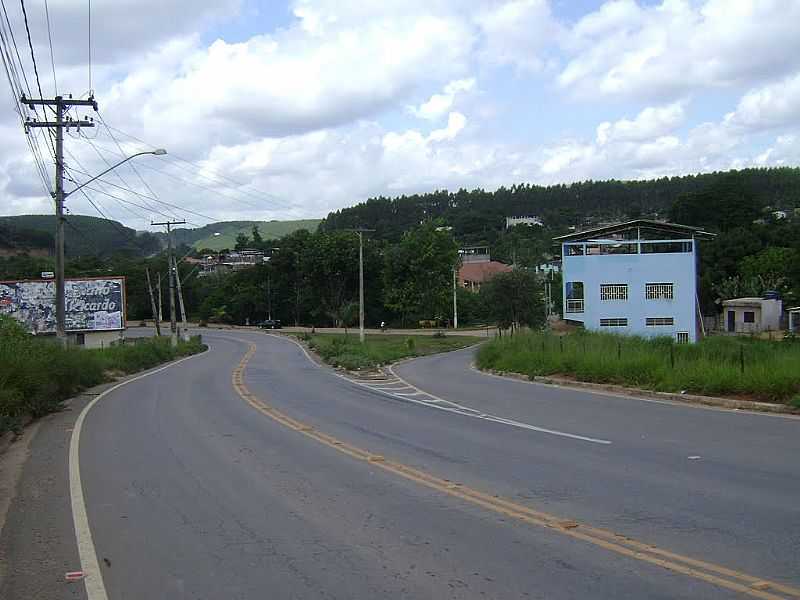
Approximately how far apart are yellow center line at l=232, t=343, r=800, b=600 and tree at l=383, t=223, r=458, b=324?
3142 inches

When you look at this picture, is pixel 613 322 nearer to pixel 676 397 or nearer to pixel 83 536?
pixel 676 397

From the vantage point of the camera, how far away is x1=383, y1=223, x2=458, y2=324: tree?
91.8 metres

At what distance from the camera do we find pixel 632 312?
5484 cm

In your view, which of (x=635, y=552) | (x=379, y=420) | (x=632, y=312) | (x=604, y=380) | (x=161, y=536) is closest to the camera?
(x=635, y=552)

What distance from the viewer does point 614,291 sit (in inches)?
2168

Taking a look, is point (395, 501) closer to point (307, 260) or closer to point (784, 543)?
point (784, 543)

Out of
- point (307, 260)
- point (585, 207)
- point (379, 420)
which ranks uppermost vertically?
point (585, 207)

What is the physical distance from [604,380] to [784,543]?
48.0ft

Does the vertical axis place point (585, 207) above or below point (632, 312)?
above

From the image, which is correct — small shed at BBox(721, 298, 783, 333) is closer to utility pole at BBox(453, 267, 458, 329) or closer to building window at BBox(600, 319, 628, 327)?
building window at BBox(600, 319, 628, 327)

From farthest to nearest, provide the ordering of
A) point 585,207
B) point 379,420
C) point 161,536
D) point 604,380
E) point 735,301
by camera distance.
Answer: point 585,207
point 735,301
point 604,380
point 379,420
point 161,536

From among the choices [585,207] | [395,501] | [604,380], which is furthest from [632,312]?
[585,207]

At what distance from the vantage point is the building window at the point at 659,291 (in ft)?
178

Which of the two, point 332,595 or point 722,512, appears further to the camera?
point 722,512
